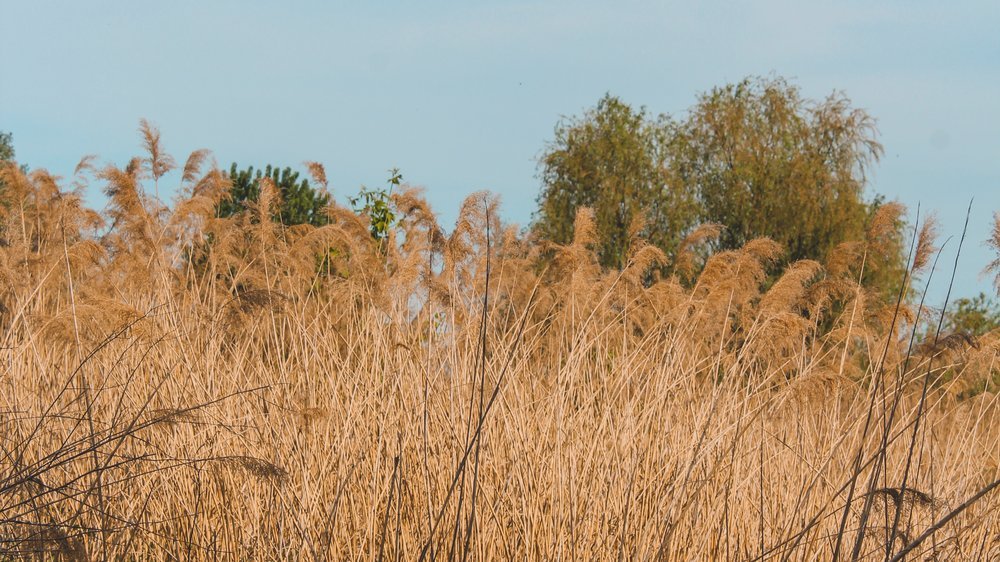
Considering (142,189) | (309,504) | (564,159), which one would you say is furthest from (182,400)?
(564,159)

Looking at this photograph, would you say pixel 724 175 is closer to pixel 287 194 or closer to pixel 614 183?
pixel 614 183

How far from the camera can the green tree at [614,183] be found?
21266mm

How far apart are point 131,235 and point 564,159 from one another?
1794cm

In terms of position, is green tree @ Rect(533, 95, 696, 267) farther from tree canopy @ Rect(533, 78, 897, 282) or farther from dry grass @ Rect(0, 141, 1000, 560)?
dry grass @ Rect(0, 141, 1000, 560)

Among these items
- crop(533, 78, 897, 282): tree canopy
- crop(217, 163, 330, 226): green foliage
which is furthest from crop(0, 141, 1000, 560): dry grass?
crop(533, 78, 897, 282): tree canopy

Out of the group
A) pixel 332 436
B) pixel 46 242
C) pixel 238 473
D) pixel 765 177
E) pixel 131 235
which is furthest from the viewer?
pixel 765 177

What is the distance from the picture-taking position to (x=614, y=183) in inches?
838

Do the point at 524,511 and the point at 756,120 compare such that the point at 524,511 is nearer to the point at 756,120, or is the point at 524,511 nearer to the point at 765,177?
the point at 765,177

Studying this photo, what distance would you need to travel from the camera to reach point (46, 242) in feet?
20.5

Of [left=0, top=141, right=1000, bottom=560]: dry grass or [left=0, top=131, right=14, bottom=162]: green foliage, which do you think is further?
[left=0, top=131, right=14, bottom=162]: green foliage

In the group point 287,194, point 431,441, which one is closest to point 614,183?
point 287,194

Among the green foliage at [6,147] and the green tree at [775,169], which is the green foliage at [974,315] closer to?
the green tree at [775,169]

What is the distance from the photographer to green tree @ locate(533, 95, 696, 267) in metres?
21.3

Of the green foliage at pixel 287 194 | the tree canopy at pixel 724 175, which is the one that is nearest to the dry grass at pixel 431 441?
the green foliage at pixel 287 194
